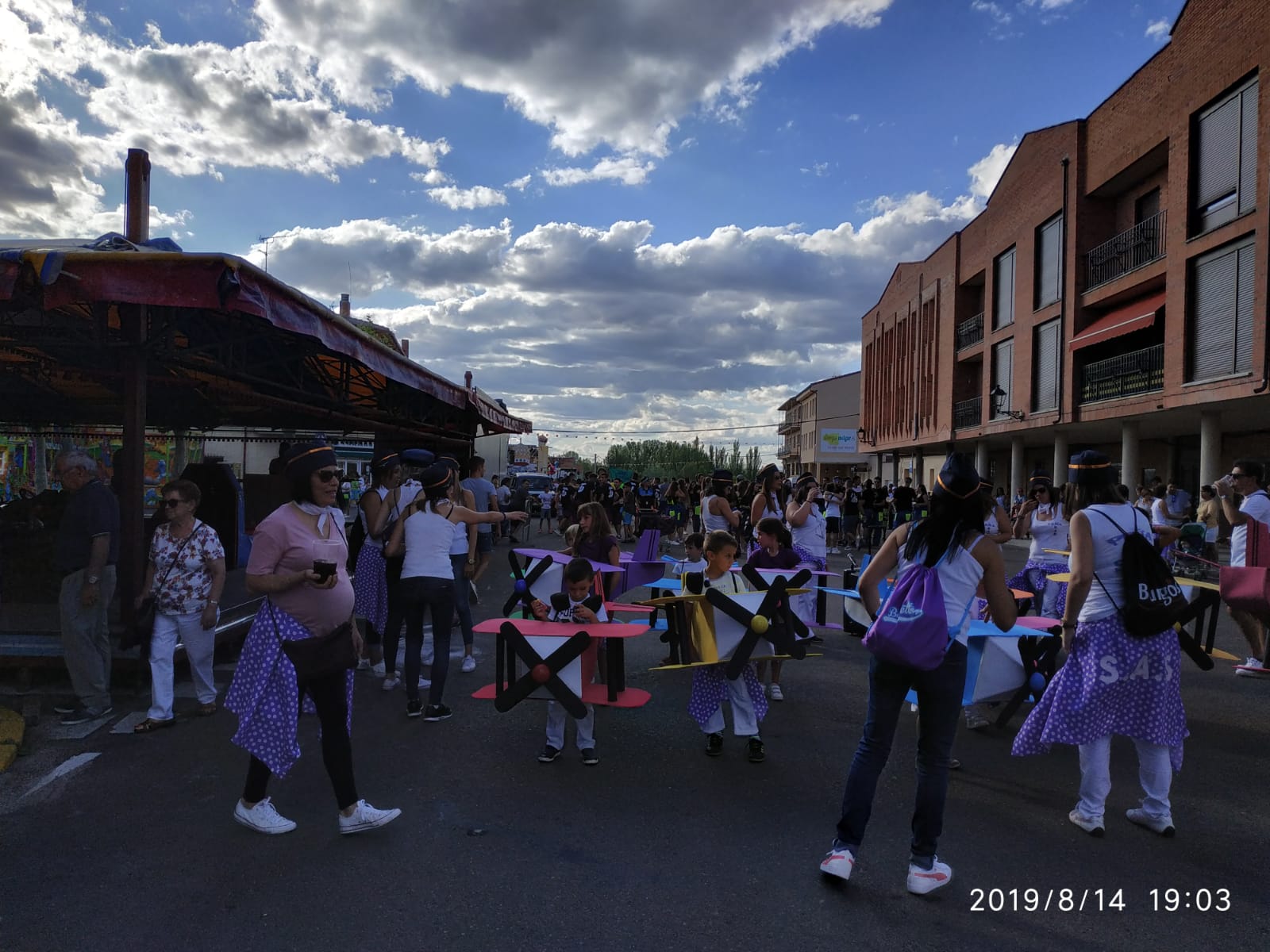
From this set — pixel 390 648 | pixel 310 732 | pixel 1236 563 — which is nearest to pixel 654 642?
pixel 390 648

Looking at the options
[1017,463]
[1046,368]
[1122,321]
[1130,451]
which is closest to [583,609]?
[1122,321]

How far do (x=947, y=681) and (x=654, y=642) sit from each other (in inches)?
228

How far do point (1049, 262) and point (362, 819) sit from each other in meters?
28.0

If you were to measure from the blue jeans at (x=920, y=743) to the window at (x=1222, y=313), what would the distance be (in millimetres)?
17692

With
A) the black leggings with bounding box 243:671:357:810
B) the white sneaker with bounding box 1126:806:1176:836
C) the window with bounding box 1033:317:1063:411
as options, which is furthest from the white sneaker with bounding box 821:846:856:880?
the window with bounding box 1033:317:1063:411

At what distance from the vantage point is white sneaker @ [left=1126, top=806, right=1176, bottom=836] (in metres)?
3.90

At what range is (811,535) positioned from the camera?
7.85m

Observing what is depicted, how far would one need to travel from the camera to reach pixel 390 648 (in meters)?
6.62

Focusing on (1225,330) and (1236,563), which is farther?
(1225,330)

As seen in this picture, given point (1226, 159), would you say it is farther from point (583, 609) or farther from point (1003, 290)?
point (583, 609)

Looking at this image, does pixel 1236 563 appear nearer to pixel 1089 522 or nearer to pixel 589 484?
pixel 1089 522

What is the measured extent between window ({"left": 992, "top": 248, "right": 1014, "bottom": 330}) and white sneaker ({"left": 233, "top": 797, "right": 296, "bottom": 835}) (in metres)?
29.6

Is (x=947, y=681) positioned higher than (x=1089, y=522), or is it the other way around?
(x=1089, y=522)

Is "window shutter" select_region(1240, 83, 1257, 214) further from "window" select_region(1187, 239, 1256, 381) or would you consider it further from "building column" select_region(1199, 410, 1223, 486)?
"building column" select_region(1199, 410, 1223, 486)
